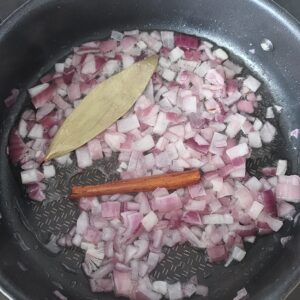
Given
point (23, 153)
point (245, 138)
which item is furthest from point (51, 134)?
point (245, 138)

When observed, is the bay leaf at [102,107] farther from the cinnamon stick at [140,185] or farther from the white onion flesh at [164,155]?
the cinnamon stick at [140,185]

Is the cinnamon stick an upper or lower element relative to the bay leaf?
lower

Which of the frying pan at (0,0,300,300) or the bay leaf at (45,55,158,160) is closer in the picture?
the frying pan at (0,0,300,300)

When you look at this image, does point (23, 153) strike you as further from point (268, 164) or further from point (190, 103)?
point (268, 164)

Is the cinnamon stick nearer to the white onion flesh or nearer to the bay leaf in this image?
the white onion flesh

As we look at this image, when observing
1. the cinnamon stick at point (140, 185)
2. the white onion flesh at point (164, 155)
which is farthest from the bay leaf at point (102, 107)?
the cinnamon stick at point (140, 185)

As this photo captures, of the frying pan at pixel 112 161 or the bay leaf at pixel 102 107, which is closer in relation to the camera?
the frying pan at pixel 112 161

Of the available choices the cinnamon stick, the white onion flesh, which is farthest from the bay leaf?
the cinnamon stick

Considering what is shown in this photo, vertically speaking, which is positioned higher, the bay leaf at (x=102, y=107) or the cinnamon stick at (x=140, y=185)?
the bay leaf at (x=102, y=107)
